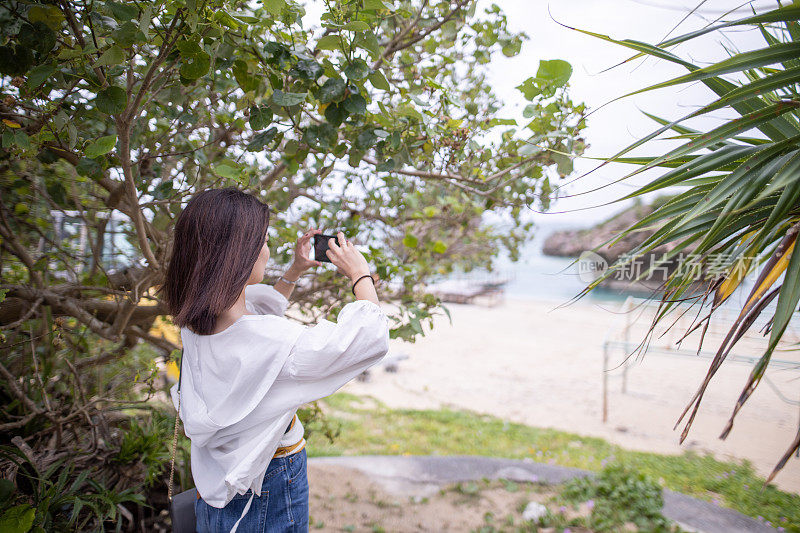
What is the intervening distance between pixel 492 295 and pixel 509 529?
16844 millimetres

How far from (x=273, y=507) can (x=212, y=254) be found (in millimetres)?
674

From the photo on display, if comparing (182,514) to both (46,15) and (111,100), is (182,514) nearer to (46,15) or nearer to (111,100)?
(111,100)

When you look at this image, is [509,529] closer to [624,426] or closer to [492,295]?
[624,426]

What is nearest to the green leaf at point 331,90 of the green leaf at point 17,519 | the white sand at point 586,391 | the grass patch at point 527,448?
the green leaf at point 17,519

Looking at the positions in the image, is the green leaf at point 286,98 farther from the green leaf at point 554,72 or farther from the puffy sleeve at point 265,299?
the green leaf at point 554,72

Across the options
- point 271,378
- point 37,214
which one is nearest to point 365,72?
point 271,378

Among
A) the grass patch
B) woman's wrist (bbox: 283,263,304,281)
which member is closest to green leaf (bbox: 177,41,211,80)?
woman's wrist (bbox: 283,263,304,281)

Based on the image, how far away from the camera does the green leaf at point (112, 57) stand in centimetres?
106

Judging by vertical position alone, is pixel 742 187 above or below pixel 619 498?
above

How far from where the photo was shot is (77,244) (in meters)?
2.87

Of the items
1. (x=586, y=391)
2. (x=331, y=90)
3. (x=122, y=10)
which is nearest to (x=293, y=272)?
(x=331, y=90)

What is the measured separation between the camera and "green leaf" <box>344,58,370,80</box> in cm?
Result: 139

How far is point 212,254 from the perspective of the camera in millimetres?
1080

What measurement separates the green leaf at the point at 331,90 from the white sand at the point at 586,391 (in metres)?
3.02
